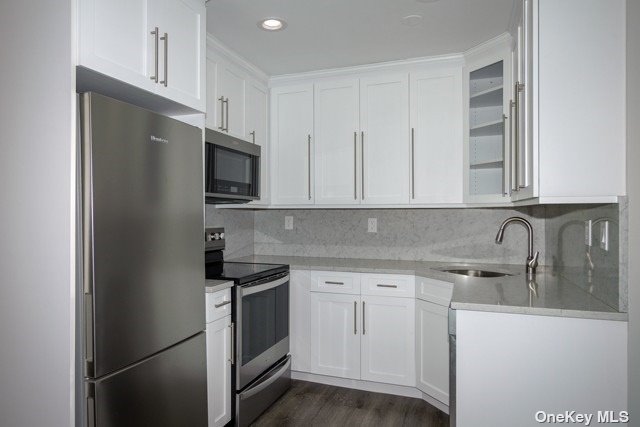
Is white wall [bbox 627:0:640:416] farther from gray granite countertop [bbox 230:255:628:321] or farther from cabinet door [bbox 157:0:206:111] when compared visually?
cabinet door [bbox 157:0:206:111]

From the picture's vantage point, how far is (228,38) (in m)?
2.61

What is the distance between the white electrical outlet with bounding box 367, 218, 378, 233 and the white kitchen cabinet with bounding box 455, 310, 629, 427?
1804 millimetres

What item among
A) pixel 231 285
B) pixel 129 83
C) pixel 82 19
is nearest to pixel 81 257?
pixel 129 83

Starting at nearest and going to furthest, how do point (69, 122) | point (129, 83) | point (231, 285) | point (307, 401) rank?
1. point (69, 122)
2. point (129, 83)
3. point (231, 285)
4. point (307, 401)

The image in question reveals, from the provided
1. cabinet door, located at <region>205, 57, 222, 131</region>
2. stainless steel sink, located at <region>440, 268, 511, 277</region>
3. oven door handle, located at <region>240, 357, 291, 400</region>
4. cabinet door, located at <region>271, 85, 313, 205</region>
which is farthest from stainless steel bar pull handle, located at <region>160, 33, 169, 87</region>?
stainless steel sink, located at <region>440, 268, 511, 277</region>

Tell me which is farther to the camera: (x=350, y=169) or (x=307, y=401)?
(x=350, y=169)

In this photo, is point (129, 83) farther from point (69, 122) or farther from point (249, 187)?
point (249, 187)

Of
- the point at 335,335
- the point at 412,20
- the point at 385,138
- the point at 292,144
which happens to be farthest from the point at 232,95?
the point at 335,335

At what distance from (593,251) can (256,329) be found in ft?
5.94

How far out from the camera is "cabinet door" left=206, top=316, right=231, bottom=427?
2.16 meters

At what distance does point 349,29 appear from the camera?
246cm

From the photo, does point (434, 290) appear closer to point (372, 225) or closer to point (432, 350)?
point (432, 350)

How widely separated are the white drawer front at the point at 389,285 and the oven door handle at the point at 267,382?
0.74 metres

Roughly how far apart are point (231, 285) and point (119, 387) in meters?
0.87
